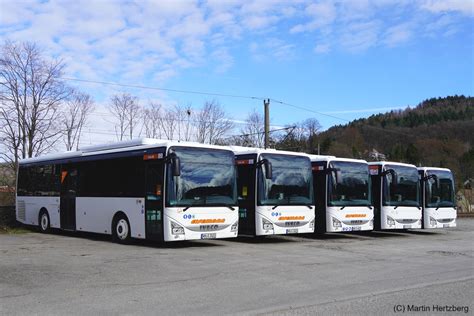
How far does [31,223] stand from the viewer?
21719 millimetres

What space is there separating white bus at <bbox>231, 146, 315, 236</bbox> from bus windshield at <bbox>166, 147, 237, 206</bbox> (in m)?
1.44

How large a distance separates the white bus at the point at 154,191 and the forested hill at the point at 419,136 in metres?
41.2

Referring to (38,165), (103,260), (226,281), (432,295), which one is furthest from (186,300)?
(38,165)

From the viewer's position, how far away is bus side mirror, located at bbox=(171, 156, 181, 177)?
1412 cm

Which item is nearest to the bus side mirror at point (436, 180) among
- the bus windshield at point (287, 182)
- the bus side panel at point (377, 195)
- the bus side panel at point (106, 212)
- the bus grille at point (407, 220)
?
the bus grille at point (407, 220)

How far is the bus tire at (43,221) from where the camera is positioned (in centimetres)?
2064

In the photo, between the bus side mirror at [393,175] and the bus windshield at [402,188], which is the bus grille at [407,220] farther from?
the bus side mirror at [393,175]

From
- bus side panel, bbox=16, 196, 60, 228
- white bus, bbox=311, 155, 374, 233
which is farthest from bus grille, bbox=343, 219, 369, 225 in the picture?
bus side panel, bbox=16, 196, 60, 228

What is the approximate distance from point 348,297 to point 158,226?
7.47m

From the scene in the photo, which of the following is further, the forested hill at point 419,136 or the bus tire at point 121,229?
the forested hill at point 419,136

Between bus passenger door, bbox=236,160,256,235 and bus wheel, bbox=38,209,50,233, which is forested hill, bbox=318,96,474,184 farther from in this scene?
bus passenger door, bbox=236,160,256,235

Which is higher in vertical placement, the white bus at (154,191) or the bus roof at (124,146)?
the bus roof at (124,146)

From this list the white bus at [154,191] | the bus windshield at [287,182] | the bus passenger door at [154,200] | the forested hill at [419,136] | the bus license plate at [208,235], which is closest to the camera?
Result: the white bus at [154,191]

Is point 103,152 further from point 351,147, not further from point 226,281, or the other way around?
point 351,147
